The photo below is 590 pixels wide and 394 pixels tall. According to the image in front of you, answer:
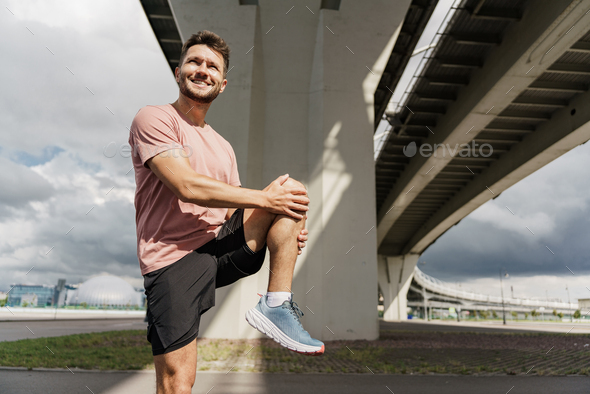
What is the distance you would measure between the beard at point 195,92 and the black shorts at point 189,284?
63 cm

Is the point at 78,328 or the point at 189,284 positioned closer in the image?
the point at 189,284

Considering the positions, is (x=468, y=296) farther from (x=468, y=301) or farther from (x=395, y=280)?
(x=395, y=280)

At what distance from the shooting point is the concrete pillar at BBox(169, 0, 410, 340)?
11125 millimetres

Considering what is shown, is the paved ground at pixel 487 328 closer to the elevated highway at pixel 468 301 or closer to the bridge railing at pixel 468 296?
the bridge railing at pixel 468 296

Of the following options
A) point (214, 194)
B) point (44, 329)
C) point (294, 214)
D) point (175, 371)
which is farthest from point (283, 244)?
point (44, 329)

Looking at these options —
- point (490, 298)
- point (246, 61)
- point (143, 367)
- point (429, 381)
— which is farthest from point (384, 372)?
point (490, 298)

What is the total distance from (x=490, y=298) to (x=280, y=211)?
10319 centimetres

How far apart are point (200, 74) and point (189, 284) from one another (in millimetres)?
1037

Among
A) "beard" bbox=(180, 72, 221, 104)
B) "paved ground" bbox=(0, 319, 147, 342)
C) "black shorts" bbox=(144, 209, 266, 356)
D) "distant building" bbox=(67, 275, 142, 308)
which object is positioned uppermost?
"distant building" bbox=(67, 275, 142, 308)

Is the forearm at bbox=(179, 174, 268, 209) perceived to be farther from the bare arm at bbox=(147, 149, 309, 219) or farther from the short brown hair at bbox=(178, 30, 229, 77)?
the short brown hair at bbox=(178, 30, 229, 77)

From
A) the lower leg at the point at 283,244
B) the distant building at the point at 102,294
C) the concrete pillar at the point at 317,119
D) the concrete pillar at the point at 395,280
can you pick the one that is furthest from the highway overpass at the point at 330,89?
the distant building at the point at 102,294

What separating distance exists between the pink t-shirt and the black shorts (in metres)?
0.05

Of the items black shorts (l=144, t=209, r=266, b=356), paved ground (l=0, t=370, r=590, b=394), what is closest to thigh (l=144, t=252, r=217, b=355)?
black shorts (l=144, t=209, r=266, b=356)

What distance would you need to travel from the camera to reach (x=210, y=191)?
1.71 m
